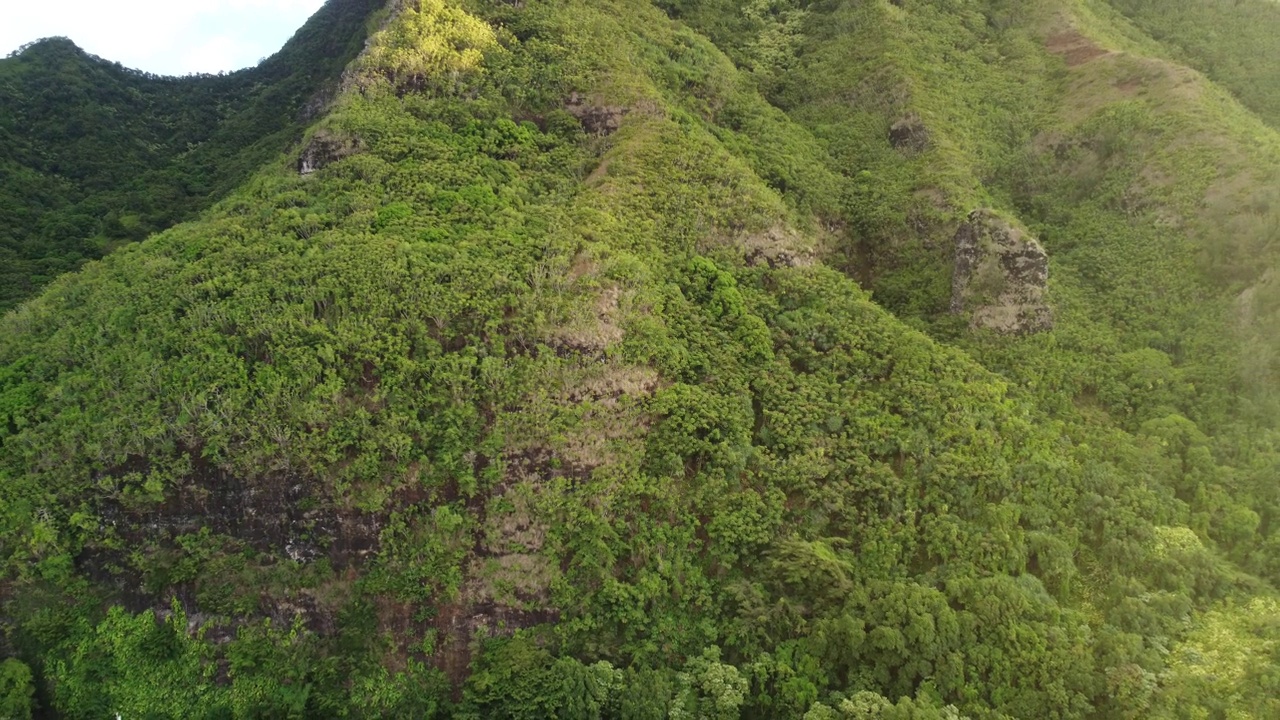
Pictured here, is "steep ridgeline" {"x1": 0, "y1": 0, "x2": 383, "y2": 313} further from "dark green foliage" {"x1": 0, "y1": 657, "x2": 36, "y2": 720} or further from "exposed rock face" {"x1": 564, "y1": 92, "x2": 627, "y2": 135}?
"exposed rock face" {"x1": 564, "y1": 92, "x2": 627, "y2": 135}

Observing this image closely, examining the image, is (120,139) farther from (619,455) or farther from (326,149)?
(619,455)

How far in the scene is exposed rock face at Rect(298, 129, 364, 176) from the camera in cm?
2727

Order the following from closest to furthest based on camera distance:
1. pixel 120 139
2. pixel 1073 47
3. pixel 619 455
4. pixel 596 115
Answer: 1. pixel 619 455
2. pixel 596 115
3. pixel 1073 47
4. pixel 120 139

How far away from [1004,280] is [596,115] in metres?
19.0

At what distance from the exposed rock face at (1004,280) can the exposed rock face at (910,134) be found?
826cm

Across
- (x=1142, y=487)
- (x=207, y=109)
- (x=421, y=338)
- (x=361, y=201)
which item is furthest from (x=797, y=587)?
(x=207, y=109)

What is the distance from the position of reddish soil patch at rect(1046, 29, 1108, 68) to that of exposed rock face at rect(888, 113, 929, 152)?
40.9 ft

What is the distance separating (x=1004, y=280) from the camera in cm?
2675

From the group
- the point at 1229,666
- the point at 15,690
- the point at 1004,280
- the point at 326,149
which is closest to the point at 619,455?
the point at 1229,666

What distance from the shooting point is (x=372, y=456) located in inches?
738

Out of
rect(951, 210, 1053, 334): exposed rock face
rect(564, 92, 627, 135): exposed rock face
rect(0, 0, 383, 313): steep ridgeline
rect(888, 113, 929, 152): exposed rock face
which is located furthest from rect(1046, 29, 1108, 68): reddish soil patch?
rect(0, 0, 383, 313): steep ridgeline

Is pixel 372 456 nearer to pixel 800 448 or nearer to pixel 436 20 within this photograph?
pixel 800 448

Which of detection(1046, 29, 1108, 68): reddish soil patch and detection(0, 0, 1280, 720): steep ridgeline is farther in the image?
detection(1046, 29, 1108, 68): reddish soil patch

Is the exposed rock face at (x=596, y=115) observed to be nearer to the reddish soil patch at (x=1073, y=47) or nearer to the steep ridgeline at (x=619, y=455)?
the steep ridgeline at (x=619, y=455)
